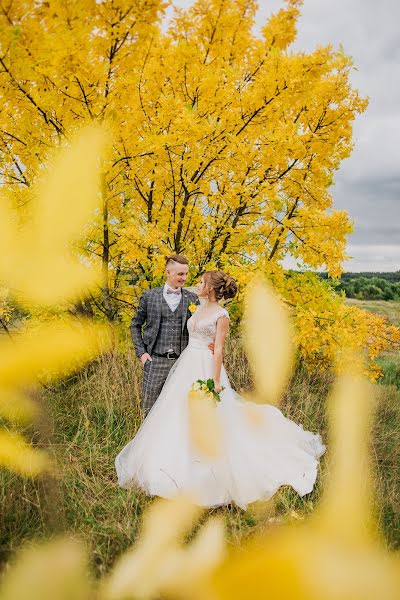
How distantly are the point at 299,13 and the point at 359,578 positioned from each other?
414 centimetres

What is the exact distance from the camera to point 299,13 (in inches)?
134

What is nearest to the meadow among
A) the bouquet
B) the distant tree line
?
the bouquet

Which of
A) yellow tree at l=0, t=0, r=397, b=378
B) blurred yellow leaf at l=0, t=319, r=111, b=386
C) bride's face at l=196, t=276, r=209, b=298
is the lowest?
blurred yellow leaf at l=0, t=319, r=111, b=386

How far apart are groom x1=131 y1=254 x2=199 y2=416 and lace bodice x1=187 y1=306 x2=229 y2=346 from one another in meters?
0.21

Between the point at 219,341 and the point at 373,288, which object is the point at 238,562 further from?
the point at 373,288

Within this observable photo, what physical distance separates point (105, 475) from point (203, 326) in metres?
1.51

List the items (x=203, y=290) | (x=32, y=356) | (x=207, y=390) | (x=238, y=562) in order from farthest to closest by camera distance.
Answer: (x=203, y=290) < (x=207, y=390) < (x=238, y=562) < (x=32, y=356)

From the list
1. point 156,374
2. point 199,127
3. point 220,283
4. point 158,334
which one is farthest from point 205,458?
point 199,127

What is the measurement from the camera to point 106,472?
353cm

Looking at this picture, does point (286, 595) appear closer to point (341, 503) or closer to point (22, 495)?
point (341, 503)

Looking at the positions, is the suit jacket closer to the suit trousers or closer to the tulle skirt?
the suit trousers

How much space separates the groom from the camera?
3662 mm

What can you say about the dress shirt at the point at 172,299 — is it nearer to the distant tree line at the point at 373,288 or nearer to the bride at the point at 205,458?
the bride at the point at 205,458

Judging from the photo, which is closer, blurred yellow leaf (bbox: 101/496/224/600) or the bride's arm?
blurred yellow leaf (bbox: 101/496/224/600)
